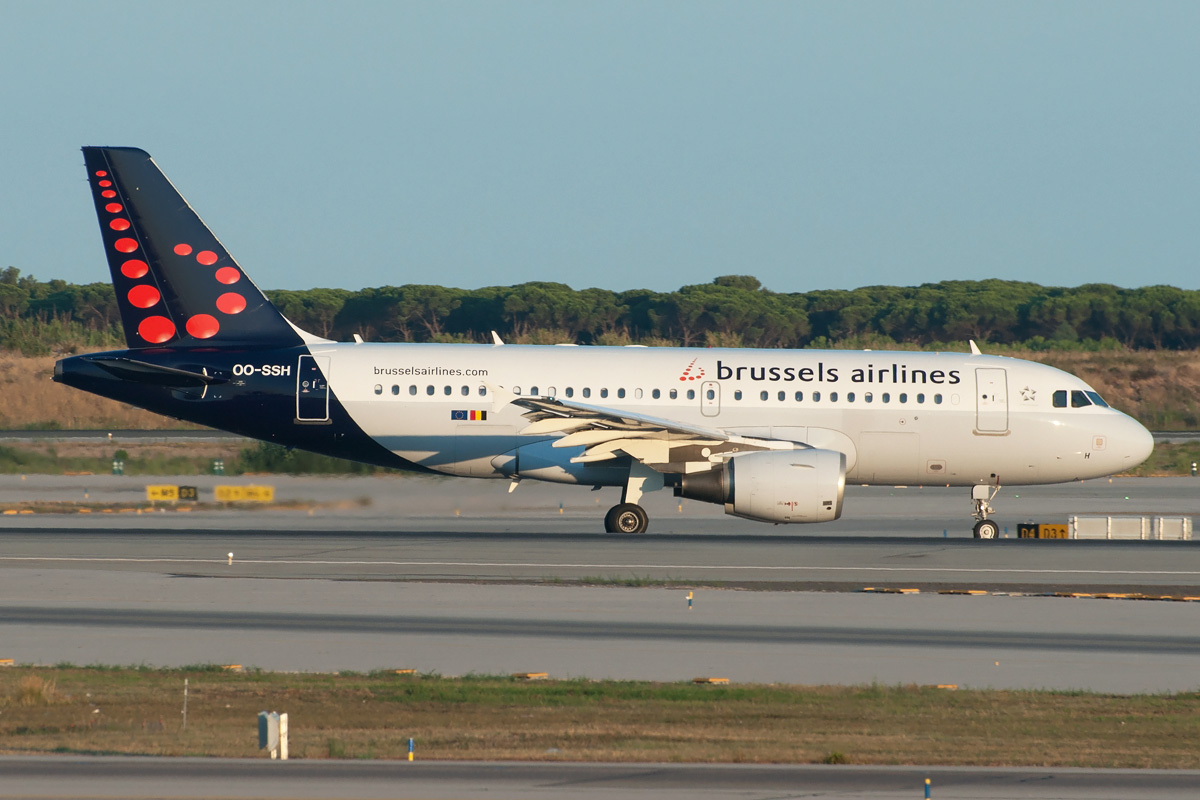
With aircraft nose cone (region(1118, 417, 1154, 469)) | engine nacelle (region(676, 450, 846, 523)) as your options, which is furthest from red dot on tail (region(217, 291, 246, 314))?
aircraft nose cone (region(1118, 417, 1154, 469))

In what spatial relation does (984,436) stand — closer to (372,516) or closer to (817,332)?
(372,516)

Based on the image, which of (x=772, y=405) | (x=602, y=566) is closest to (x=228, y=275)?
(x=602, y=566)

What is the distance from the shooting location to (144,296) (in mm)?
29250

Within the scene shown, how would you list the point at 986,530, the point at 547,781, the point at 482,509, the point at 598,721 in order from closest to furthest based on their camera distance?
the point at 547,781, the point at 598,721, the point at 986,530, the point at 482,509

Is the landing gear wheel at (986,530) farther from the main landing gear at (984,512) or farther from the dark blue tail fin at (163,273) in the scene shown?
the dark blue tail fin at (163,273)

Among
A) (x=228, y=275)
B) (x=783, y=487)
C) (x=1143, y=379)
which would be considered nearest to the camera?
(x=783, y=487)

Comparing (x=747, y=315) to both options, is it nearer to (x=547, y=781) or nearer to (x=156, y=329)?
(x=156, y=329)

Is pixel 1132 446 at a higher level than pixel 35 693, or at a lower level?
higher

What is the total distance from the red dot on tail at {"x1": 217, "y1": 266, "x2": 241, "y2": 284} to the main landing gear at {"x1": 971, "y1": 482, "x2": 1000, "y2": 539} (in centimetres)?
1686

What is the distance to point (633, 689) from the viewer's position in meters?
13.4

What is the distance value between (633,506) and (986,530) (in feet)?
24.6

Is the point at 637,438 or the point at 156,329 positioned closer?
the point at 637,438

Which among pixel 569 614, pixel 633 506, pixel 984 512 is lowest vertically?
pixel 569 614

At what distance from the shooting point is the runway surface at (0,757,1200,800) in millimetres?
9352
